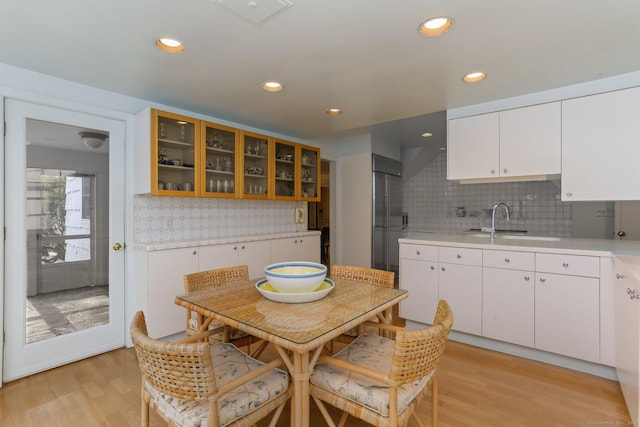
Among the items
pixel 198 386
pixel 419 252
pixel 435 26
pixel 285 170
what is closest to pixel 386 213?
pixel 285 170

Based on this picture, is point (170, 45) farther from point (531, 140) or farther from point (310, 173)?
point (531, 140)

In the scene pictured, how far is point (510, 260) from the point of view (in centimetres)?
261

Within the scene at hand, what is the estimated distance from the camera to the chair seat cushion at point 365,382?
1291 mm

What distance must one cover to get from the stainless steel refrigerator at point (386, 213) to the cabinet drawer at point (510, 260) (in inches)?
86.1

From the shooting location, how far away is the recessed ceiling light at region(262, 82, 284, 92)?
8.52ft

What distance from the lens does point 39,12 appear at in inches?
65.2

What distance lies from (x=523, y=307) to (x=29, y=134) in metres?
4.04

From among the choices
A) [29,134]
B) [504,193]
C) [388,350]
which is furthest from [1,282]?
[504,193]

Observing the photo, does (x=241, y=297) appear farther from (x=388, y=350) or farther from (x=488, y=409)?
(x=488, y=409)

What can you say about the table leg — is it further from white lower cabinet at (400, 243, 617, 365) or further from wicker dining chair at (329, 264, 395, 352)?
white lower cabinet at (400, 243, 617, 365)

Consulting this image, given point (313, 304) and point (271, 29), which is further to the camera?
point (271, 29)

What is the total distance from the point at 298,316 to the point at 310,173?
3087mm

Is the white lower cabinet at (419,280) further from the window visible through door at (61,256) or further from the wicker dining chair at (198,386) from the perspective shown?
the window visible through door at (61,256)

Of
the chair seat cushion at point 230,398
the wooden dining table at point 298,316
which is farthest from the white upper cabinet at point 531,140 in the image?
the chair seat cushion at point 230,398
